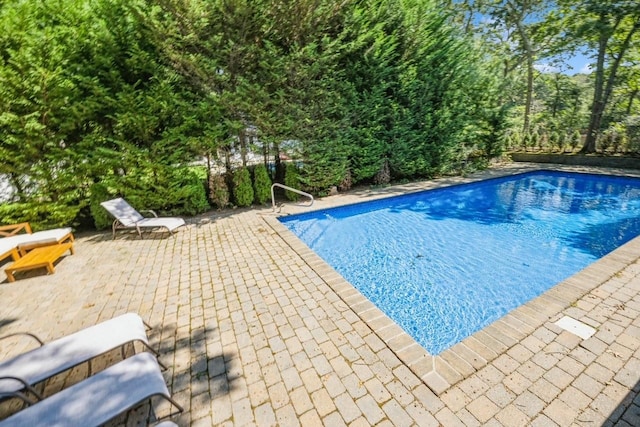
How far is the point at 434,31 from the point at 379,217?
8.34 m

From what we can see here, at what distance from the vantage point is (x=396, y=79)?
36.1 feet

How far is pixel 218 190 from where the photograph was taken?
9.38 m

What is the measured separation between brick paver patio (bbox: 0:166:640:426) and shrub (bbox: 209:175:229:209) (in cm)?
398

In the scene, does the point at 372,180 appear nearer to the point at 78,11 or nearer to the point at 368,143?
the point at 368,143

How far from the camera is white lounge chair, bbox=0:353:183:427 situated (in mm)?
2121

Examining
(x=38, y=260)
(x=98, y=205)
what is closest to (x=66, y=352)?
(x=38, y=260)

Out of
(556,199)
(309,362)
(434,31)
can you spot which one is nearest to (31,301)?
(309,362)

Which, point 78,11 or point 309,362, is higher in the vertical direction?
point 78,11

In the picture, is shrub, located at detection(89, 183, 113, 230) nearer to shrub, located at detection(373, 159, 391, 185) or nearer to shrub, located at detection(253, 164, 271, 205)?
shrub, located at detection(253, 164, 271, 205)

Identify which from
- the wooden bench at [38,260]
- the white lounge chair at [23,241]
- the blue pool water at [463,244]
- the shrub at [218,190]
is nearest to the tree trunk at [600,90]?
the blue pool water at [463,244]

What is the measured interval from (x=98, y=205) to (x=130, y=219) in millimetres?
1440

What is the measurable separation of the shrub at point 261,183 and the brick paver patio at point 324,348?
4536 mm

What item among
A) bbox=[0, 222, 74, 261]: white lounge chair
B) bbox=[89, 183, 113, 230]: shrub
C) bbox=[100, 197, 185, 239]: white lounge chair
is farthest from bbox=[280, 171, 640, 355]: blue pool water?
bbox=[0, 222, 74, 261]: white lounge chair

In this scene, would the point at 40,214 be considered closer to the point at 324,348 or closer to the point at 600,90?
the point at 324,348
